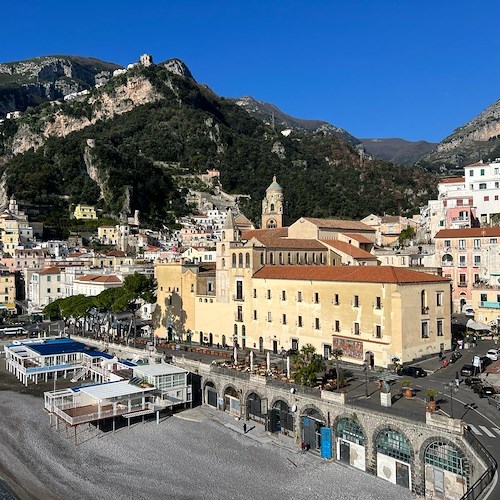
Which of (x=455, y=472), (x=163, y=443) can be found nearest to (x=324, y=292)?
(x=163, y=443)

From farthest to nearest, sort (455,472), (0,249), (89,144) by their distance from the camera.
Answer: (89,144)
(0,249)
(455,472)

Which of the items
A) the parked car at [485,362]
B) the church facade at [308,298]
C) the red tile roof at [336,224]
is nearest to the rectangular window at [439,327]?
the church facade at [308,298]

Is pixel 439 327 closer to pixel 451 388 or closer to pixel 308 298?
pixel 308 298

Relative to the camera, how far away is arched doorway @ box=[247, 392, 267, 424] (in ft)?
121

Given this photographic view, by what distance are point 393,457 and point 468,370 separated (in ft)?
38.8

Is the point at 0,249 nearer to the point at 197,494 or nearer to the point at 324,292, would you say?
the point at 324,292

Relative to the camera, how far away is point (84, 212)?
473 feet

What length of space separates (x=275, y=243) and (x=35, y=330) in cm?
3980

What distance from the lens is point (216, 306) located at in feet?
189

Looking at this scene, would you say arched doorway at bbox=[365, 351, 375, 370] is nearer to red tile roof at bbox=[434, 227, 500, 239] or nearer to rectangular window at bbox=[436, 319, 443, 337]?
rectangular window at bbox=[436, 319, 443, 337]

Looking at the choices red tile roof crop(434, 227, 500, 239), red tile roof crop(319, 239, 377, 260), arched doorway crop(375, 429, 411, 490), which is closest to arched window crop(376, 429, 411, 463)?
arched doorway crop(375, 429, 411, 490)

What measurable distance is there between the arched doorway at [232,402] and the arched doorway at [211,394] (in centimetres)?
143

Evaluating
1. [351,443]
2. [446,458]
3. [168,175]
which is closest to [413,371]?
[351,443]

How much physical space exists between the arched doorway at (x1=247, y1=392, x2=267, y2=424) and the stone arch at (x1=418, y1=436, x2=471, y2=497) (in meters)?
12.5
